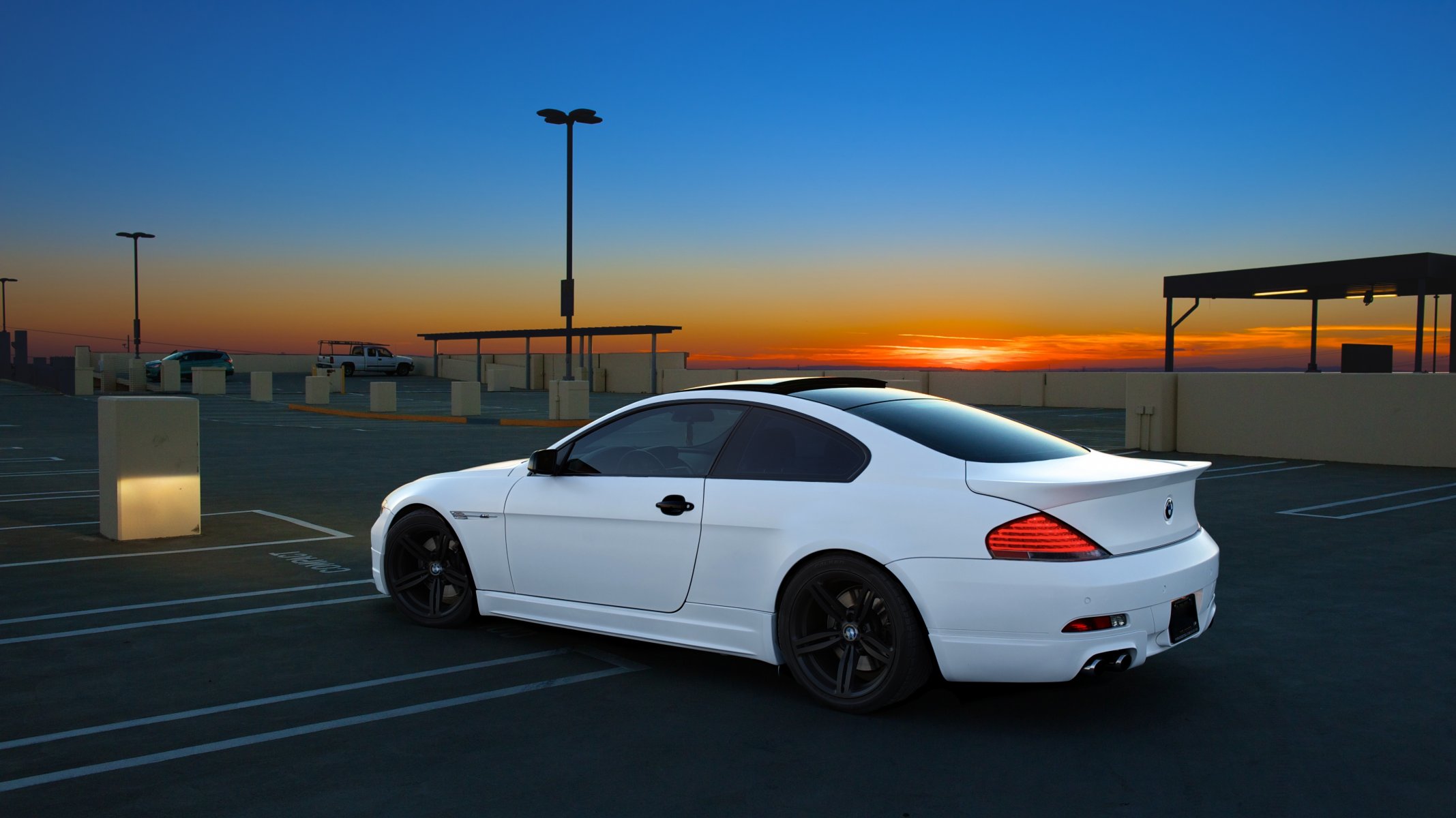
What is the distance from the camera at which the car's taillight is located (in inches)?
169

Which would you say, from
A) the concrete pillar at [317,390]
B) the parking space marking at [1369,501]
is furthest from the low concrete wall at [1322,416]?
the concrete pillar at [317,390]

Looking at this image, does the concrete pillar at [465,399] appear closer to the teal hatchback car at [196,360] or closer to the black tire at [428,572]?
the black tire at [428,572]

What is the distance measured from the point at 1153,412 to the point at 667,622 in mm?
15267

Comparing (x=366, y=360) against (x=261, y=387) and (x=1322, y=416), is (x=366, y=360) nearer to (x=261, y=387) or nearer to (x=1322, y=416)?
(x=261, y=387)

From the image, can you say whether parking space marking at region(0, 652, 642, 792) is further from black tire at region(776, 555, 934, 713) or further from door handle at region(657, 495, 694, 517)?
black tire at region(776, 555, 934, 713)

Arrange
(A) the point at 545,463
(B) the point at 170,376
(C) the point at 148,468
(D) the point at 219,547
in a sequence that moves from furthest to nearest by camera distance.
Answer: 1. (B) the point at 170,376
2. (C) the point at 148,468
3. (D) the point at 219,547
4. (A) the point at 545,463

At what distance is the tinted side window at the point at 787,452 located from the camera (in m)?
4.85

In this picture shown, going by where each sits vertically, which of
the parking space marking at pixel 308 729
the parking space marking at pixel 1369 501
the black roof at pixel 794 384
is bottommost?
the parking space marking at pixel 308 729

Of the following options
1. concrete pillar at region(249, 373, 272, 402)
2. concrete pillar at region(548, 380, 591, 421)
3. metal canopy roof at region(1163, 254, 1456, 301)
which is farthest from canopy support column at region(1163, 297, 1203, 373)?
concrete pillar at region(249, 373, 272, 402)

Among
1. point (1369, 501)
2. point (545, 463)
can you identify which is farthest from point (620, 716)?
point (1369, 501)

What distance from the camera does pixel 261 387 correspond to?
39.2 m

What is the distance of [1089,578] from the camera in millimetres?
4250

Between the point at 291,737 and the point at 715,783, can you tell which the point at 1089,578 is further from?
the point at 291,737

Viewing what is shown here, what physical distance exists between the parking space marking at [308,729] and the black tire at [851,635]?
3.51 feet
